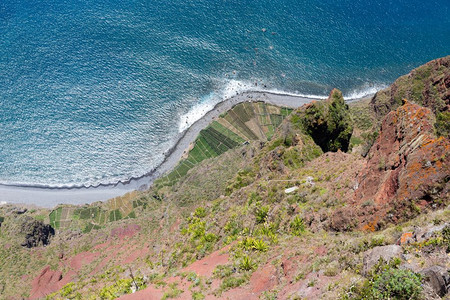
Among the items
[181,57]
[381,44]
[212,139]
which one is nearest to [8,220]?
[212,139]

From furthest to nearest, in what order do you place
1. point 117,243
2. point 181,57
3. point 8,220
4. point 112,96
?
point 181,57, point 112,96, point 8,220, point 117,243

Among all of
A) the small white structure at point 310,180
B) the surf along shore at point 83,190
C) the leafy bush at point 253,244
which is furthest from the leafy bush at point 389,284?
the surf along shore at point 83,190

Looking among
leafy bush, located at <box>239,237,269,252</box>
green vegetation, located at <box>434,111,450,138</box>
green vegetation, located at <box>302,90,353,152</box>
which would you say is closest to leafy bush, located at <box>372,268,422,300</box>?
leafy bush, located at <box>239,237,269,252</box>

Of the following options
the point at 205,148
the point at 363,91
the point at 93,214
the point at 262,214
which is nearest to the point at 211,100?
the point at 205,148

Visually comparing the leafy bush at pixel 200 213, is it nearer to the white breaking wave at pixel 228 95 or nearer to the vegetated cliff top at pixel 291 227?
the vegetated cliff top at pixel 291 227

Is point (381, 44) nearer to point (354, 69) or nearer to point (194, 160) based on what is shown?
point (354, 69)
